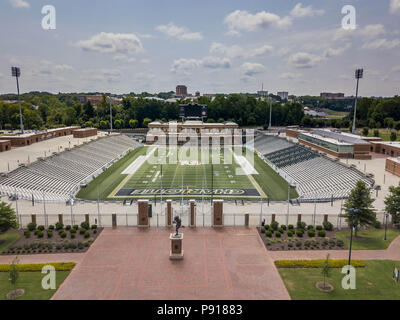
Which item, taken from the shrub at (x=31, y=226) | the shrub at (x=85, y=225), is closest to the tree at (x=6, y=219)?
the shrub at (x=31, y=226)

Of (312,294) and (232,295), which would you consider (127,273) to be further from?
(312,294)

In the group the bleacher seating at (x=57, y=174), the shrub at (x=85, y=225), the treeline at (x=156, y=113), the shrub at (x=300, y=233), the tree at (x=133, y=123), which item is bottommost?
the shrub at (x=300, y=233)

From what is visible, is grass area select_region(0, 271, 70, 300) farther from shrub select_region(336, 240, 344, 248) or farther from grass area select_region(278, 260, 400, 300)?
shrub select_region(336, 240, 344, 248)

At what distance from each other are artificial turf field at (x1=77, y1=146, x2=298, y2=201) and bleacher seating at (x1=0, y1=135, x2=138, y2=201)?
7.79 feet

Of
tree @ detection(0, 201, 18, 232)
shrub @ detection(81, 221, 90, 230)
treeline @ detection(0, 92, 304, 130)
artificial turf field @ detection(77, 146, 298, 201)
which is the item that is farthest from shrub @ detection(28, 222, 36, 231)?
treeline @ detection(0, 92, 304, 130)

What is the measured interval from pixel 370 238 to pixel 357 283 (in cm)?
794

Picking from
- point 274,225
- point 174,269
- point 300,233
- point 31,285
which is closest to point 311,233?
point 300,233

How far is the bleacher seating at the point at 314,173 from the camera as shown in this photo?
37.5 metres

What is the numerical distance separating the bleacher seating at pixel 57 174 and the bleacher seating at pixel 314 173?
100ft

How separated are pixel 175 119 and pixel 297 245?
320 feet

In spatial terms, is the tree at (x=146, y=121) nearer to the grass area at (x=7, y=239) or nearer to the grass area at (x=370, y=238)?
the grass area at (x=7, y=239)

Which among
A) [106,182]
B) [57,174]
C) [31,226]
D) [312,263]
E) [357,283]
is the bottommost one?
[106,182]

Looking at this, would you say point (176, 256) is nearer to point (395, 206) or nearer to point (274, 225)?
point (274, 225)

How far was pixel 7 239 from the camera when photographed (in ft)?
82.9
